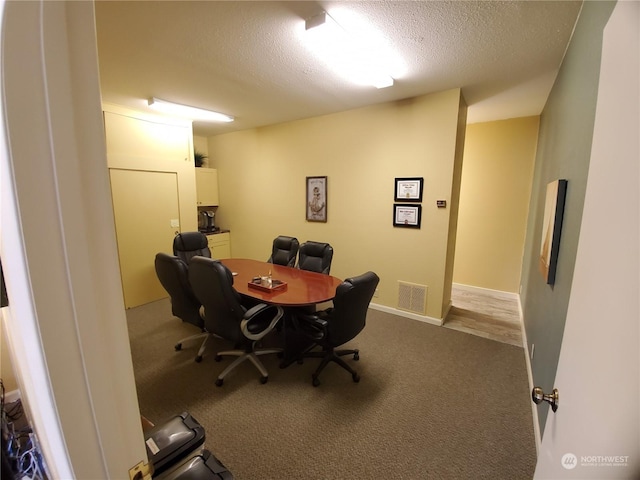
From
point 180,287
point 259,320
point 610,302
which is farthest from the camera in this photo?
point 180,287

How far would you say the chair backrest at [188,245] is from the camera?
370cm

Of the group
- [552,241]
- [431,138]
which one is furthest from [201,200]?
[552,241]

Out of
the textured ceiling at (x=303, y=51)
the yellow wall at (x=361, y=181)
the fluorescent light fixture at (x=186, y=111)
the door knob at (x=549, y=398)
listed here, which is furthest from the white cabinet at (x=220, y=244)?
the door knob at (x=549, y=398)

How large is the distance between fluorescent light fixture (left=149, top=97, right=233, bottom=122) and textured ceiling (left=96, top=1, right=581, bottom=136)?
0.45 feet

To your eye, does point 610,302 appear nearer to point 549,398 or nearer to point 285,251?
point 549,398

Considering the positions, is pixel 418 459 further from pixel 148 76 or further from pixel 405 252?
pixel 148 76

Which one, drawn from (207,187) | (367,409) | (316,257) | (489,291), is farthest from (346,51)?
(489,291)

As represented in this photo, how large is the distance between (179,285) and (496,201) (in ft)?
14.8

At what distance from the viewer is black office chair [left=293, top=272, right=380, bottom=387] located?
2.04 metres

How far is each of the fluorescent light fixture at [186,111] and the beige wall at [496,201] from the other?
3872mm

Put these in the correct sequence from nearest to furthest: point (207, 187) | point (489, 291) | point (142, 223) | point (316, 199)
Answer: point (142, 223), point (316, 199), point (489, 291), point (207, 187)

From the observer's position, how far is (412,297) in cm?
360

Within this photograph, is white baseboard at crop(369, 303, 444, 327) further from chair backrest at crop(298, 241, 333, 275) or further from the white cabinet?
the white cabinet

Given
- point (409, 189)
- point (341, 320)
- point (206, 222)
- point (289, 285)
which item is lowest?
point (341, 320)
